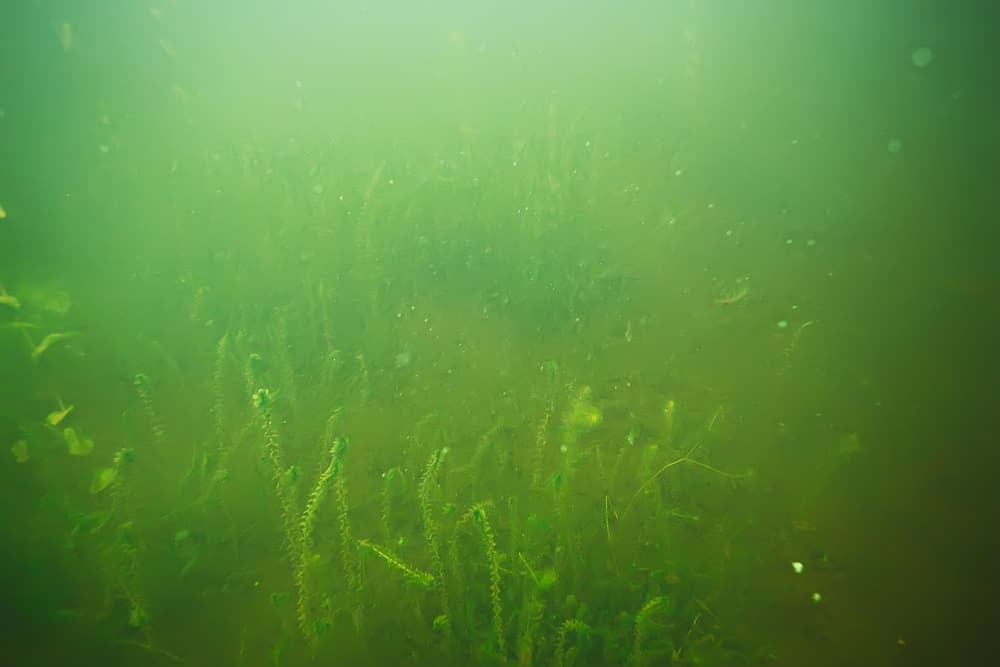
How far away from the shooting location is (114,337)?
2072 mm

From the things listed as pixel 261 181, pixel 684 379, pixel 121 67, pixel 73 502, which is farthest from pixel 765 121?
pixel 73 502

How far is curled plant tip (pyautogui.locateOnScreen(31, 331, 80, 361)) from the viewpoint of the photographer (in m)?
2.04

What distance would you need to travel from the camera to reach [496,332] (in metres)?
2.03

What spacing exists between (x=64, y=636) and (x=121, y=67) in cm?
243

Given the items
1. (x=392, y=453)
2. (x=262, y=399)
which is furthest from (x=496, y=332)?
(x=262, y=399)

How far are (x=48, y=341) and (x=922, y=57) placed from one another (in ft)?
12.6

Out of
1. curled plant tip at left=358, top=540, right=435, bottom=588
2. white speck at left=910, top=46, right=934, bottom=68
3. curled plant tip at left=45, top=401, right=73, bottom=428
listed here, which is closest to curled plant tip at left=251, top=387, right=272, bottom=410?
curled plant tip at left=358, top=540, right=435, bottom=588

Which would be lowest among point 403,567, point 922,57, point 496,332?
point 403,567

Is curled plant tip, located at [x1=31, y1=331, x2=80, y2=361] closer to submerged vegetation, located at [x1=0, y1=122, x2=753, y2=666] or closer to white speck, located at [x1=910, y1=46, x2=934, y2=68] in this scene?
submerged vegetation, located at [x1=0, y1=122, x2=753, y2=666]

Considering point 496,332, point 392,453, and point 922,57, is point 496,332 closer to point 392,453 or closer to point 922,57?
point 392,453

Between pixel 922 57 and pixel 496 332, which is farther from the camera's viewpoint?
pixel 496 332

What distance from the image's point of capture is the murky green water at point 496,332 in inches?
72.6

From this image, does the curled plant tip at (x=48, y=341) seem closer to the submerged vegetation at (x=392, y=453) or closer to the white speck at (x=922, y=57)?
the submerged vegetation at (x=392, y=453)

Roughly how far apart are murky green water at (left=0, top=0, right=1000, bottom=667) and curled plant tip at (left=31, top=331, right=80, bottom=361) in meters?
0.02
